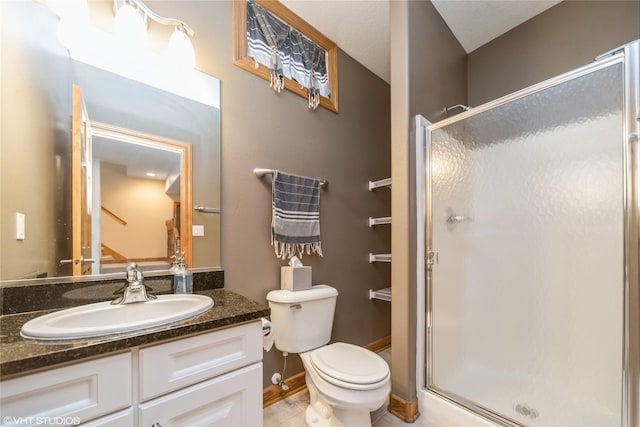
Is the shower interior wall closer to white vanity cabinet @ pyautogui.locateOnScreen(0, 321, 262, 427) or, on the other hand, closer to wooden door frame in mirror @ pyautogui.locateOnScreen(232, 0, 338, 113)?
wooden door frame in mirror @ pyautogui.locateOnScreen(232, 0, 338, 113)

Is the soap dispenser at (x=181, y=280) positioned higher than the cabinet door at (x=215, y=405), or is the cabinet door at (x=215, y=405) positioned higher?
the soap dispenser at (x=181, y=280)

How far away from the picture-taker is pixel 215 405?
83 centimetres

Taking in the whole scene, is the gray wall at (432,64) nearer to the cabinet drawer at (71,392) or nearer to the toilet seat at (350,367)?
the toilet seat at (350,367)

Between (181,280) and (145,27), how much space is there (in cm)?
→ 117

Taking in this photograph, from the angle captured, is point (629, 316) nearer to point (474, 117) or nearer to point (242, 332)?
point (474, 117)

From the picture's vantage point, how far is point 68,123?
101cm

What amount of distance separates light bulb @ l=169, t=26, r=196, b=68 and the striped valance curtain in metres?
0.39

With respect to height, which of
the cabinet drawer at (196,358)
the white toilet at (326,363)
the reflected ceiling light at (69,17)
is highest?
the reflected ceiling light at (69,17)

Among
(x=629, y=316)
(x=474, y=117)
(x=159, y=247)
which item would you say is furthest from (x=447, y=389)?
(x=159, y=247)

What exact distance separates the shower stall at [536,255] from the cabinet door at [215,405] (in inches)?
41.4

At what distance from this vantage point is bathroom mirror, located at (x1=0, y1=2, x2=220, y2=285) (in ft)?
2.85

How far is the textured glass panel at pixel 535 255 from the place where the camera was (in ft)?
3.97

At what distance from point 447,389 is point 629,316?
0.89 m

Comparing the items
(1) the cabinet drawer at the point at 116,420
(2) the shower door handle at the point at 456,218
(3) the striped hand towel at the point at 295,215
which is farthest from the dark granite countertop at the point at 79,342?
(2) the shower door handle at the point at 456,218
